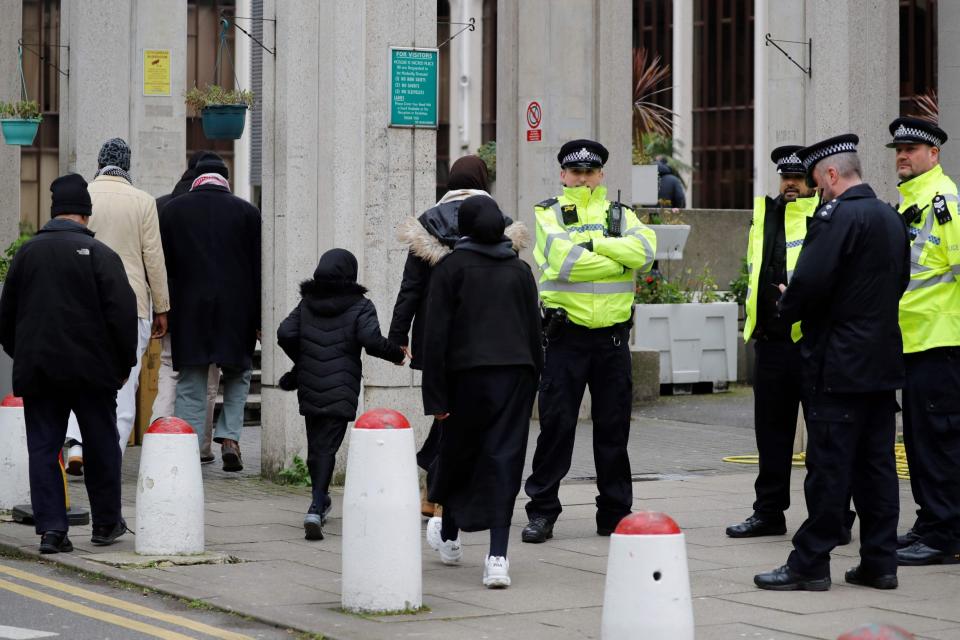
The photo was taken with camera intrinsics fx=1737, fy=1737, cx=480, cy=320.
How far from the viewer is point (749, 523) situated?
955 centimetres

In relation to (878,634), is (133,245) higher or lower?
higher

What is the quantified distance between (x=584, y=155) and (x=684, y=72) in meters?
47.9

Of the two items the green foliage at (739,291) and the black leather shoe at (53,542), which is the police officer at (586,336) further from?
the green foliage at (739,291)

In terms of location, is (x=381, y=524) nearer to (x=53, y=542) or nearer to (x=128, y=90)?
(x=53, y=542)

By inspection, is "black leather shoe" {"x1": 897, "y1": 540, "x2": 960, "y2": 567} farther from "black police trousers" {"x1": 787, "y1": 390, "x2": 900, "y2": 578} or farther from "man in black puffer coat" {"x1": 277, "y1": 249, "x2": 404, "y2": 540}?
"man in black puffer coat" {"x1": 277, "y1": 249, "x2": 404, "y2": 540}

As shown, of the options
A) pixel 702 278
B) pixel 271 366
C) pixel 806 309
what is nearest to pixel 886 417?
pixel 806 309

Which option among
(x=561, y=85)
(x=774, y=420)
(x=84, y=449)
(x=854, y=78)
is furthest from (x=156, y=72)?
(x=774, y=420)

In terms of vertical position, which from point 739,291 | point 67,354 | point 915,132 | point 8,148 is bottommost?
point 67,354

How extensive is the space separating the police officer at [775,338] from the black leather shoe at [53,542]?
357 cm

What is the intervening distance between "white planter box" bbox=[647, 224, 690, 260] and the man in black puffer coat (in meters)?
Answer: 11.1

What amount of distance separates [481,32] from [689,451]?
43.3 meters

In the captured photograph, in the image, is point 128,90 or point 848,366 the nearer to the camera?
point 848,366

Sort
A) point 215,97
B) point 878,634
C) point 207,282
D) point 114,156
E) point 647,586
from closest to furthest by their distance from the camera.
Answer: point 878,634 → point 647,586 → point 114,156 → point 207,282 → point 215,97

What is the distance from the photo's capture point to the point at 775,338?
9.41 metres
